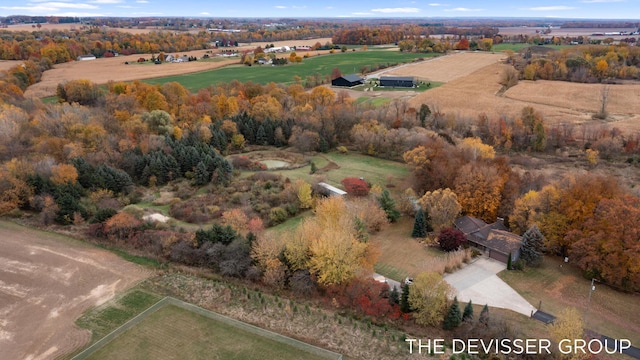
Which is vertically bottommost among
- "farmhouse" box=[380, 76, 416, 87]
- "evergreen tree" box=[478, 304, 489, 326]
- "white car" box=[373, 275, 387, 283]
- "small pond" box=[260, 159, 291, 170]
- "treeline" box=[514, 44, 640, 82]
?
"white car" box=[373, 275, 387, 283]

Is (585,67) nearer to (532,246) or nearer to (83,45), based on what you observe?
(532,246)

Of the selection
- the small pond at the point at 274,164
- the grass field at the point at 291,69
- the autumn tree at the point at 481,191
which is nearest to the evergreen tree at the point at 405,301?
the autumn tree at the point at 481,191

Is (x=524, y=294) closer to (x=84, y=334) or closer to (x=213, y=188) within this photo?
(x=84, y=334)

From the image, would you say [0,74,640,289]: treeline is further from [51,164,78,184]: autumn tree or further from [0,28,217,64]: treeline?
[0,28,217,64]: treeline

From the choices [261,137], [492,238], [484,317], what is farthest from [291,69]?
[484,317]

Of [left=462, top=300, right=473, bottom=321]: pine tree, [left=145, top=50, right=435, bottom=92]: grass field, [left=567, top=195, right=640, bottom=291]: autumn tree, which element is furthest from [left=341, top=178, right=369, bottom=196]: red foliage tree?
[left=145, top=50, right=435, bottom=92]: grass field

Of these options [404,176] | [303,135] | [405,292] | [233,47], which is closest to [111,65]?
[233,47]
